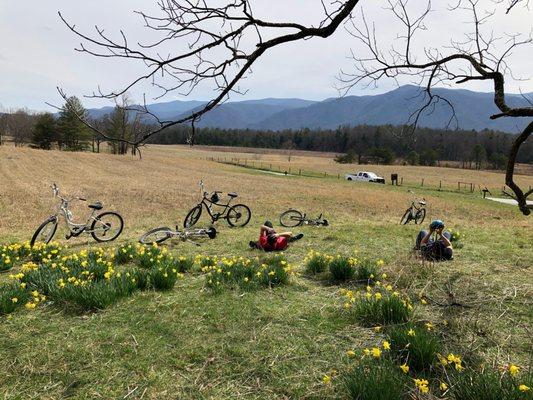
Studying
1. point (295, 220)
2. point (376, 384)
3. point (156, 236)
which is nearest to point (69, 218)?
point (156, 236)

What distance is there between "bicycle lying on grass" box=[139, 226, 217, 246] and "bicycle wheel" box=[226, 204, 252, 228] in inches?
99.3

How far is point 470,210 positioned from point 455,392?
23.9 meters

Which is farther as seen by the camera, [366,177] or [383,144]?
[383,144]

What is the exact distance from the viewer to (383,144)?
126 m

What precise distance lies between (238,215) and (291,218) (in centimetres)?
176

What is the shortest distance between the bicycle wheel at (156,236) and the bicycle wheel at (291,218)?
16.0 feet

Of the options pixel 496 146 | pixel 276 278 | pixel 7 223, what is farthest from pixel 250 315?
pixel 496 146

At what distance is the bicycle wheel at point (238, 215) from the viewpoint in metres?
13.2

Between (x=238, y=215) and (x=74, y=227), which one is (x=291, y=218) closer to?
(x=238, y=215)

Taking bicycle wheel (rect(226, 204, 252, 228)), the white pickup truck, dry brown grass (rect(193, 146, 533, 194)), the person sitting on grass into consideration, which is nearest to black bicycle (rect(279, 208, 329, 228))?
bicycle wheel (rect(226, 204, 252, 228))


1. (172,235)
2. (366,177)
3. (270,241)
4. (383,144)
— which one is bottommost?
(366,177)

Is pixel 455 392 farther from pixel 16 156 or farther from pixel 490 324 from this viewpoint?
pixel 16 156

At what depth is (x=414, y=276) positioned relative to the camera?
244 inches

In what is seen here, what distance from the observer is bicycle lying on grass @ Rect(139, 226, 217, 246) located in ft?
32.2
